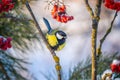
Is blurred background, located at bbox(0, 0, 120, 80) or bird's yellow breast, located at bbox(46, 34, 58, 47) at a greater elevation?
bird's yellow breast, located at bbox(46, 34, 58, 47)

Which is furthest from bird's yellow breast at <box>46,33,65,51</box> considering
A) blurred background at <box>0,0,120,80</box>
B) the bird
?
blurred background at <box>0,0,120,80</box>

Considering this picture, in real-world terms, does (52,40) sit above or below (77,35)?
above

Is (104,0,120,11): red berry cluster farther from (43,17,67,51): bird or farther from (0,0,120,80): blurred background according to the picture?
(0,0,120,80): blurred background

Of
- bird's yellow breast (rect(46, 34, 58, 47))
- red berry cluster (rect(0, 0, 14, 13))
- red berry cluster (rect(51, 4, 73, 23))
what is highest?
red berry cluster (rect(0, 0, 14, 13))

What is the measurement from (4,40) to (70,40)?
5.51 feet

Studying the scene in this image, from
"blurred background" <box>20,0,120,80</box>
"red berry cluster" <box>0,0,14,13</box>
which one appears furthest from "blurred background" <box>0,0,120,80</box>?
"red berry cluster" <box>0,0,14,13</box>

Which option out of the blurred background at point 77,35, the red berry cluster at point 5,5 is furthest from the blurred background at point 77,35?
the red berry cluster at point 5,5

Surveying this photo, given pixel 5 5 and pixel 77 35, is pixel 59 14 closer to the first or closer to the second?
pixel 5 5

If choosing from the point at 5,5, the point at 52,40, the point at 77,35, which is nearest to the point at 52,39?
the point at 52,40

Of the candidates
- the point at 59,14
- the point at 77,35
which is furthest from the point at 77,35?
the point at 59,14

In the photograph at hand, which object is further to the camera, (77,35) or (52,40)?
(77,35)

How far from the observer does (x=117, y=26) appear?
2672mm

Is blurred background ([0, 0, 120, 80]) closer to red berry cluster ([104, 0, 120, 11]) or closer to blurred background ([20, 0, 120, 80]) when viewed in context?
blurred background ([20, 0, 120, 80])

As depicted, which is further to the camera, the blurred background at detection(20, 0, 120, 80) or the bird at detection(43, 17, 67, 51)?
the blurred background at detection(20, 0, 120, 80)
